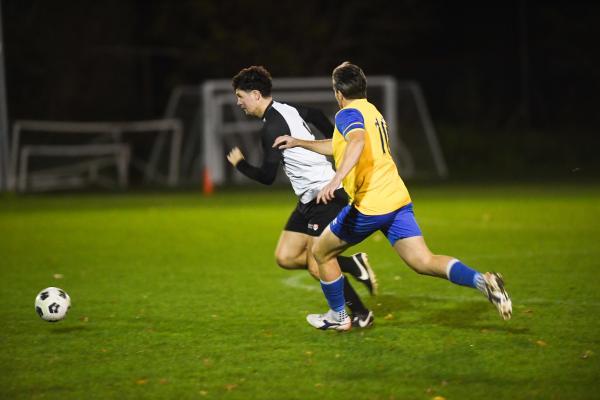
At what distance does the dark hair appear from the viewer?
22.3 feet

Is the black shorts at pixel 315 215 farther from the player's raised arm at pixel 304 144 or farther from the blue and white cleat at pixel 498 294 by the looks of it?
the blue and white cleat at pixel 498 294

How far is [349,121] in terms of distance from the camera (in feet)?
21.7

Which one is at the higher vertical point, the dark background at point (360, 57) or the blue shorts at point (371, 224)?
the dark background at point (360, 57)

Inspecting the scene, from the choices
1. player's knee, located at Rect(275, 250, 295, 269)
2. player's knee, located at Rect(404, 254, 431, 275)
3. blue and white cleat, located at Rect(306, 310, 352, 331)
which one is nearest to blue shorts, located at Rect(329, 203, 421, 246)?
player's knee, located at Rect(404, 254, 431, 275)

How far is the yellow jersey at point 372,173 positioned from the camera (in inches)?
267

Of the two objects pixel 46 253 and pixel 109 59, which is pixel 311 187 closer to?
pixel 46 253

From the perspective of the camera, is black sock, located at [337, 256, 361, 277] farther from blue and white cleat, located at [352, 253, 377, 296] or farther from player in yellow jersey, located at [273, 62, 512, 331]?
player in yellow jersey, located at [273, 62, 512, 331]

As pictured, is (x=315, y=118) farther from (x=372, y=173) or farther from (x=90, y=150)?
(x=90, y=150)

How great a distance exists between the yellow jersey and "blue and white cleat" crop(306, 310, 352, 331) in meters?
1.02

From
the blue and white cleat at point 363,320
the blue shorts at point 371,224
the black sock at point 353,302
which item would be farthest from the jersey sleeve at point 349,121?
the blue and white cleat at point 363,320

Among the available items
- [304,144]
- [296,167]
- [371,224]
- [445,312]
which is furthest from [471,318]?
[304,144]

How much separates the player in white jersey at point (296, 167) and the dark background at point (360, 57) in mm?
23409

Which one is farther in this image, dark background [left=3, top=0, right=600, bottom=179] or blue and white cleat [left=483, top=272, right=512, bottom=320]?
dark background [left=3, top=0, right=600, bottom=179]

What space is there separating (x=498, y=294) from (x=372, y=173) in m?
1.25
